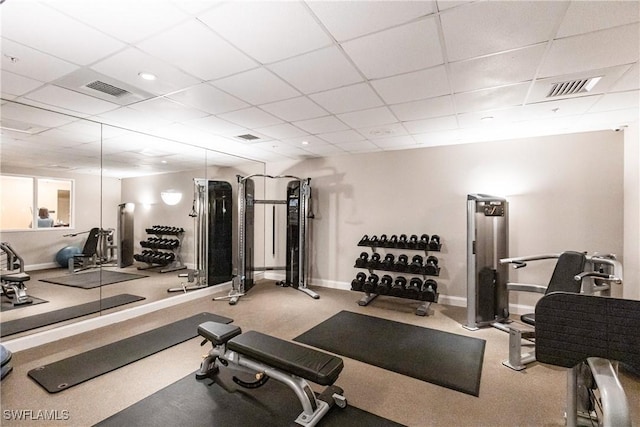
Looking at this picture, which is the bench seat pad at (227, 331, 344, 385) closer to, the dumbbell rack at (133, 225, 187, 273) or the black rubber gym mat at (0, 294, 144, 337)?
the black rubber gym mat at (0, 294, 144, 337)

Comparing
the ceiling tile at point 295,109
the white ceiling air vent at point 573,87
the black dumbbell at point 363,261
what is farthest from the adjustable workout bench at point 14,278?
the white ceiling air vent at point 573,87

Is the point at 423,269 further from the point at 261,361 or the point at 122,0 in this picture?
the point at 122,0

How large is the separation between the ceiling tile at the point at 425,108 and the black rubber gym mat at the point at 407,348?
102 inches

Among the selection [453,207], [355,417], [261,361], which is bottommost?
[355,417]

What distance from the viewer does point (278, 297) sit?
5.00 meters

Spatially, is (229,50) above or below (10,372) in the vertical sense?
above

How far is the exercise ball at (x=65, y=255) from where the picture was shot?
13.5 ft

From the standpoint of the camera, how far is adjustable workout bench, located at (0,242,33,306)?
3.45 m

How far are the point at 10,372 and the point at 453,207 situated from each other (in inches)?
219

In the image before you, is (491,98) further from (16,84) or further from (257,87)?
(16,84)

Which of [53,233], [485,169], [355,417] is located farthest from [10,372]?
[485,169]

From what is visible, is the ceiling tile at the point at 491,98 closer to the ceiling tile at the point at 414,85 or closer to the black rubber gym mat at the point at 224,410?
the ceiling tile at the point at 414,85

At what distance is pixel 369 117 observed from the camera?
3.42 metres

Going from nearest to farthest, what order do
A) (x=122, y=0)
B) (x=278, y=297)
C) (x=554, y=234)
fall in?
(x=122, y=0) < (x=554, y=234) < (x=278, y=297)
